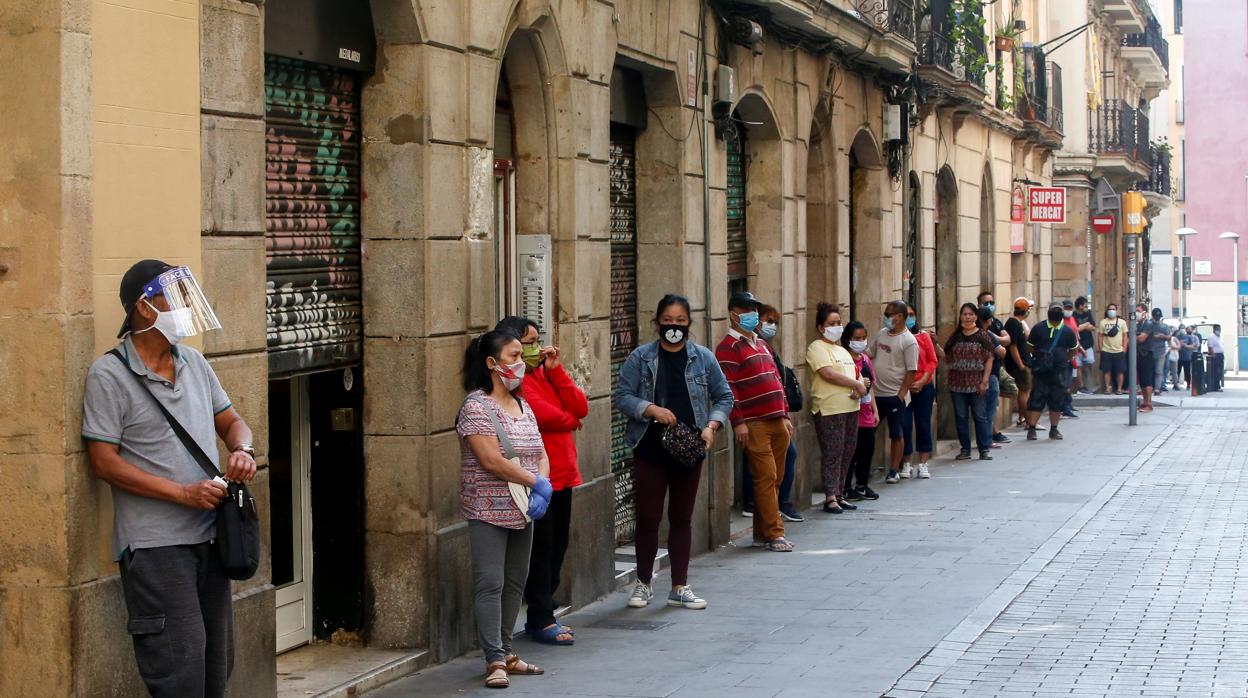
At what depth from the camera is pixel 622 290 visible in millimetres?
13727

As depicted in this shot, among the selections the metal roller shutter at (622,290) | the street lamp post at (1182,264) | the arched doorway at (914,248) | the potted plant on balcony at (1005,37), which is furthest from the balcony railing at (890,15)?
the street lamp post at (1182,264)

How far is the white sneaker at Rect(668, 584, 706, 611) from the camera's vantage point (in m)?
11.3

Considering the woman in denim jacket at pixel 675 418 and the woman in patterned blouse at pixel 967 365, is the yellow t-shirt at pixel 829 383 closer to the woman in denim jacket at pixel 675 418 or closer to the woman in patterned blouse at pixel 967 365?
the woman in denim jacket at pixel 675 418

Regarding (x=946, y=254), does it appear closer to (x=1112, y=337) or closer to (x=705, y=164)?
(x=1112, y=337)

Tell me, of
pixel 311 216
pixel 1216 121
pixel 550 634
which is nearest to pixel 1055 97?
pixel 550 634

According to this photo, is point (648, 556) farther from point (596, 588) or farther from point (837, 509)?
point (837, 509)

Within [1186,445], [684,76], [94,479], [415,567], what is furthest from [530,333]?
[1186,445]

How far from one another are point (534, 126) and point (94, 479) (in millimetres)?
5157

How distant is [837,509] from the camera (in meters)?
16.4

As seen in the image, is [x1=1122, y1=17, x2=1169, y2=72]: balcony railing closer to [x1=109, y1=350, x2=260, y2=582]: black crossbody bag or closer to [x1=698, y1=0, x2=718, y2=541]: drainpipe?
[x1=698, y1=0, x2=718, y2=541]: drainpipe

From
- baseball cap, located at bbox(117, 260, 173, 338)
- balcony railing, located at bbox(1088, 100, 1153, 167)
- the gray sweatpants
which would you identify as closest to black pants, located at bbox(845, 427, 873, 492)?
the gray sweatpants

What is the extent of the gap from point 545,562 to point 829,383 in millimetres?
6433

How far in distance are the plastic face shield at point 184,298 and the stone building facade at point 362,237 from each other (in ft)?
0.99

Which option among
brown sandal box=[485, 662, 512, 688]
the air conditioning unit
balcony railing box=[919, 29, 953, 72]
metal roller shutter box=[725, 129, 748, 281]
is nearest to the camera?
→ brown sandal box=[485, 662, 512, 688]
